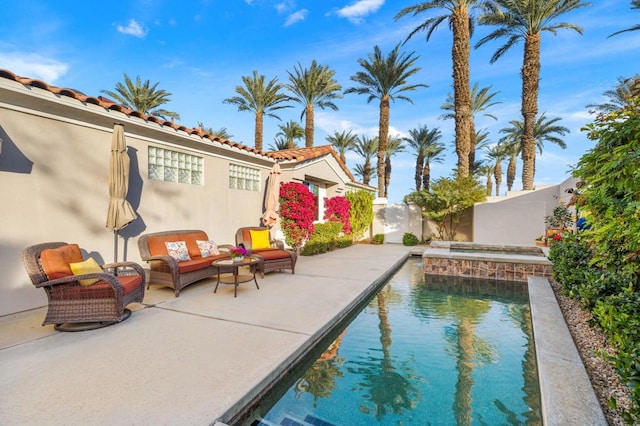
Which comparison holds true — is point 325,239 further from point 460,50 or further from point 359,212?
point 460,50

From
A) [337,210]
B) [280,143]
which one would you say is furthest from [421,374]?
[280,143]

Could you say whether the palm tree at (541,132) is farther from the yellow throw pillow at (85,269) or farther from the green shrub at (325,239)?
the yellow throw pillow at (85,269)

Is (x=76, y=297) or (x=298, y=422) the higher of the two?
(x=76, y=297)

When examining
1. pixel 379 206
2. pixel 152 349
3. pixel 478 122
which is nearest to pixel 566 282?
pixel 152 349

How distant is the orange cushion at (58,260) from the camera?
4307 millimetres

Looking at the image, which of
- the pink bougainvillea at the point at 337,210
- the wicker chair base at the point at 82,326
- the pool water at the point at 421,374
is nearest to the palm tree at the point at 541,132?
the pink bougainvillea at the point at 337,210

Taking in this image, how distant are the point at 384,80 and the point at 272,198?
14.4 metres

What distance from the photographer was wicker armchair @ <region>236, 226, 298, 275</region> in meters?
7.77

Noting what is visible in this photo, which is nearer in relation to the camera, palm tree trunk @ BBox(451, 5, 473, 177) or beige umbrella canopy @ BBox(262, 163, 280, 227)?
beige umbrella canopy @ BBox(262, 163, 280, 227)

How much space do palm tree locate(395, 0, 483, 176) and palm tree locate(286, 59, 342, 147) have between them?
7041 mm

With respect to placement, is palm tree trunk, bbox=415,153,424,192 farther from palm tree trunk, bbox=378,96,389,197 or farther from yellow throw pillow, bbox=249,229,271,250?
yellow throw pillow, bbox=249,229,271,250

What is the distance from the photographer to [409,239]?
54.8 ft

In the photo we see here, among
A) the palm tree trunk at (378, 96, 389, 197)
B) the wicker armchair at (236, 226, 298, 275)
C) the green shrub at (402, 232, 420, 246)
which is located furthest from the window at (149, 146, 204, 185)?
the palm tree trunk at (378, 96, 389, 197)

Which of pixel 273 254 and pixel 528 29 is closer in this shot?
pixel 273 254
